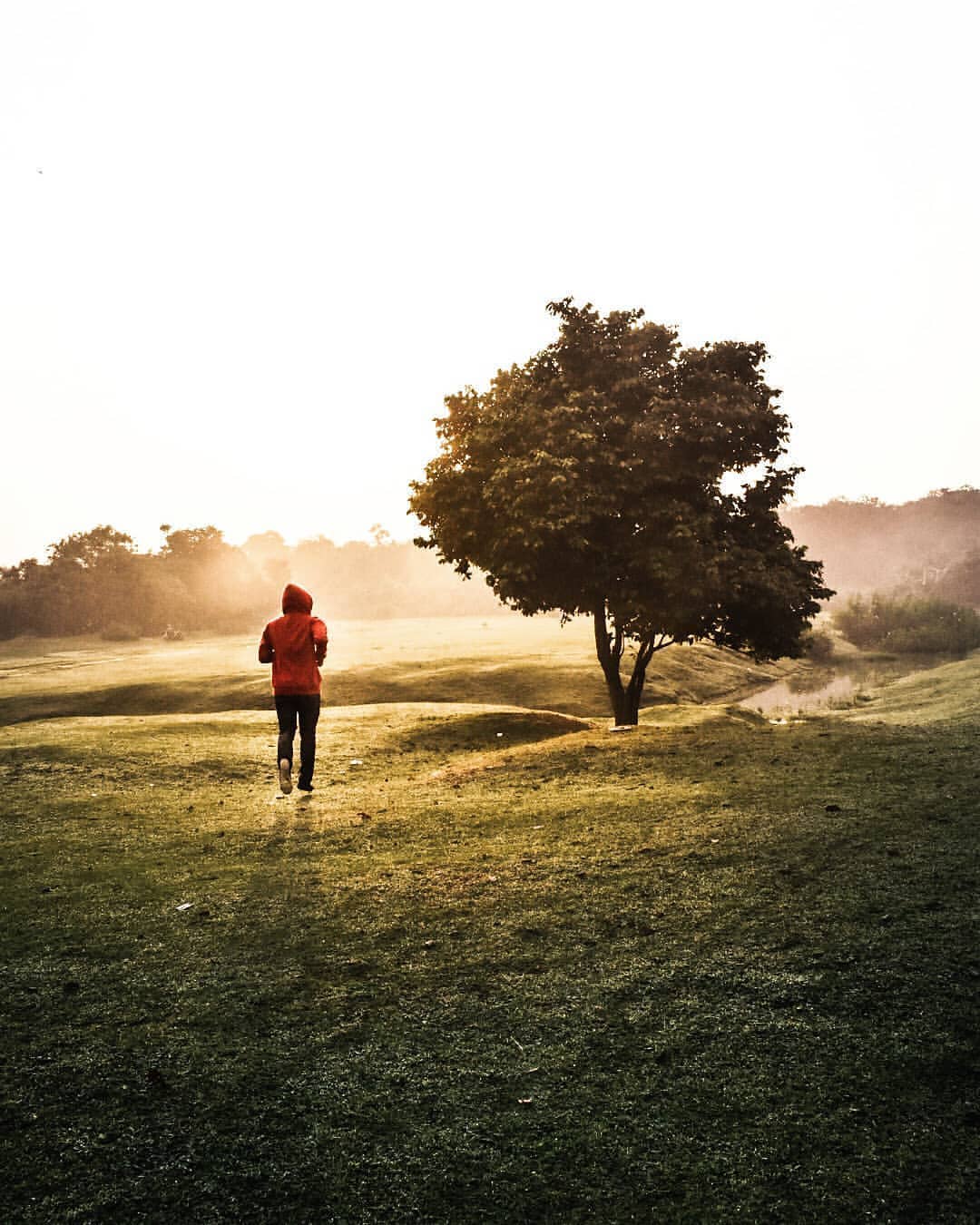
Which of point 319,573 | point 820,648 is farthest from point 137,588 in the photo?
point 820,648

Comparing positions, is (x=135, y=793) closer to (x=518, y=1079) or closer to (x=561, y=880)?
(x=561, y=880)

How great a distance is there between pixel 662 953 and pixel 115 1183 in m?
4.44

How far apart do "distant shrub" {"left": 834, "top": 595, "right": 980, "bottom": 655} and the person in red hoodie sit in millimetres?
68790

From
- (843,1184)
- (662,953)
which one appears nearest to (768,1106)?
(843,1184)

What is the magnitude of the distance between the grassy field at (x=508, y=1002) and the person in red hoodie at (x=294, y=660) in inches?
64.1

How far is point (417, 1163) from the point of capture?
456 centimetres

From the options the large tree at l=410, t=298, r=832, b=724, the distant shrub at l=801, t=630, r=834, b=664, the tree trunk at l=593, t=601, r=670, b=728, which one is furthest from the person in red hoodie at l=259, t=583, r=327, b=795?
the distant shrub at l=801, t=630, r=834, b=664

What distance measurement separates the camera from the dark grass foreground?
442cm

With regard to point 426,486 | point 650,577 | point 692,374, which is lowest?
point 650,577

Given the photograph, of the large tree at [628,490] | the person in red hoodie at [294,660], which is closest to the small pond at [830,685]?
the large tree at [628,490]

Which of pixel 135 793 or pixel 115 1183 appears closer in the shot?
pixel 115 1183

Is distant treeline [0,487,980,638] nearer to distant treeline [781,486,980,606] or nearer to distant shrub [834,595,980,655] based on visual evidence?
distant treeline [781,486,980,606]

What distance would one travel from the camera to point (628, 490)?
71.1 feet

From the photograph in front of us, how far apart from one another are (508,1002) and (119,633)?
10495 centimetres
